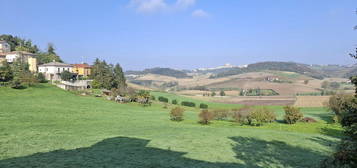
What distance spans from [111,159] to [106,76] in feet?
245

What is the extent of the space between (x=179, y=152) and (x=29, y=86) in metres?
54.7

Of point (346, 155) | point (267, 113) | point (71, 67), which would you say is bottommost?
point (267, 113)

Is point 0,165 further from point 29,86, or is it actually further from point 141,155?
point 29,86

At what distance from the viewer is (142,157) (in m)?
16.8

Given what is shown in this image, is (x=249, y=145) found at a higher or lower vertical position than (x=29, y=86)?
lower

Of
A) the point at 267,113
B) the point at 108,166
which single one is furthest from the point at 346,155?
the point at 267,113

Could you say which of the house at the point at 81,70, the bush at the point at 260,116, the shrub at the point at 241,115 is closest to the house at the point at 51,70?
the house at the point at 81,70

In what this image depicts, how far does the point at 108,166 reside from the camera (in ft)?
47.4

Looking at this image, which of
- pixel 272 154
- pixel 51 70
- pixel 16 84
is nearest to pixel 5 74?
pixel 16 84

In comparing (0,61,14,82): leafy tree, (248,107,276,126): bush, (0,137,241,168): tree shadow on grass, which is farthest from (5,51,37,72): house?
(0,137,241,168): tree shadow on grass

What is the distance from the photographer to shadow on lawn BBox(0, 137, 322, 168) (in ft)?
48.2

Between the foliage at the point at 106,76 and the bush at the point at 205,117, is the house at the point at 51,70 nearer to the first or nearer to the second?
the foliage at the point at 106,76

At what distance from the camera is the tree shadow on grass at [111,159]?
14.3 meters

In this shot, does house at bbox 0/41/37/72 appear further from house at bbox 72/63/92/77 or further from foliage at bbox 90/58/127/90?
foliage at bbox 90/58/127/90
